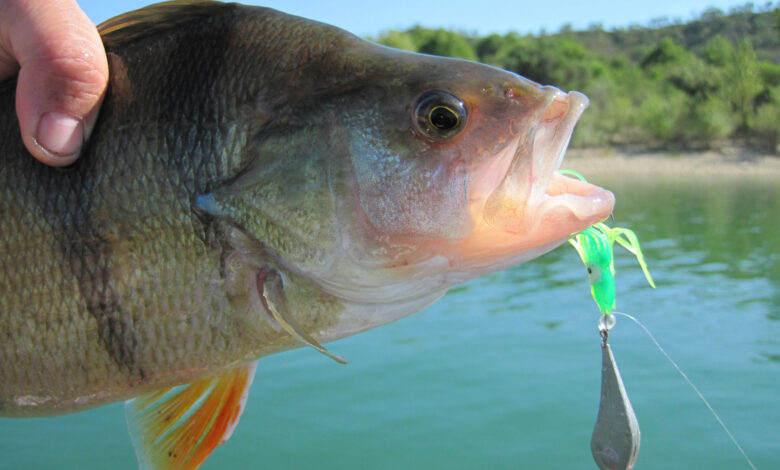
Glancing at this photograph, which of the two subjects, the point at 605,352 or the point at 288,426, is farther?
the point at 288,426

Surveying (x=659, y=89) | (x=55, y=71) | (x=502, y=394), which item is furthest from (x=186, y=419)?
(x=659, y=89)

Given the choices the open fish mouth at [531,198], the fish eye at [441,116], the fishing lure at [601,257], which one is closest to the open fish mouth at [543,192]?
the open fish mouth at [531,198]

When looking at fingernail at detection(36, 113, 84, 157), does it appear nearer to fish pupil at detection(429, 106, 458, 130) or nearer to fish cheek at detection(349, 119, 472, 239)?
fish cheek at detection(349, 119, 472, 239)

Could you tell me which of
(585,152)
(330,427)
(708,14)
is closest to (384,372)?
(330,427)

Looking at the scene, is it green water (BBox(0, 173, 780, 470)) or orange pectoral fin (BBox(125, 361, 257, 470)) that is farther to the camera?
green water (BBox(0, 173, 780, 470))

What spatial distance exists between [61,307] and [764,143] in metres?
31.9

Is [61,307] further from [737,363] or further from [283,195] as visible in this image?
[737,363]

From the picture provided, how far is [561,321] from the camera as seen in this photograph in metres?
7.80

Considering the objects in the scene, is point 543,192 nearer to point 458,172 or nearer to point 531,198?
point 531,198

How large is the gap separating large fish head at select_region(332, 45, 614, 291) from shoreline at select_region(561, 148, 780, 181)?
27.2 metres

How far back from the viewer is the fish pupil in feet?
4.32

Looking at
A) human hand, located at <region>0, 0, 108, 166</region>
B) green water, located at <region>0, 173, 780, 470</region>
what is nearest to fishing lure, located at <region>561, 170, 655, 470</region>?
human hand, located at <region>0, 0, 108, 166</region>

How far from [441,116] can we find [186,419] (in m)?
0.97

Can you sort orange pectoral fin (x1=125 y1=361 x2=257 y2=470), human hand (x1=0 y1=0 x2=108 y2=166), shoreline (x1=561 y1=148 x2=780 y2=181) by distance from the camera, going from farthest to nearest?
shoreline (x1=561 y1=148 x2=780 y2=181) < orange pectoral fin (x1=125 y1=361 x2=257 y2=470) < human hand (x1=0 y1=0 x2=108 y2=166)
